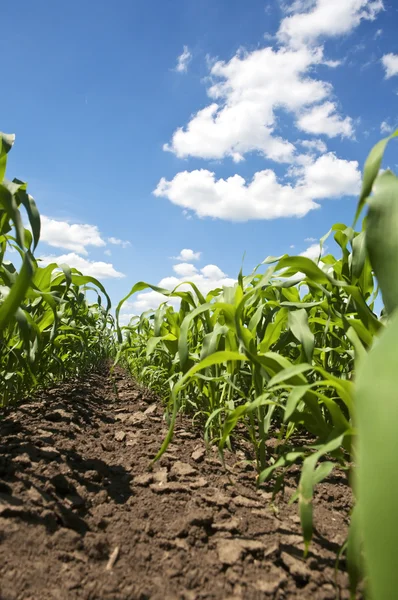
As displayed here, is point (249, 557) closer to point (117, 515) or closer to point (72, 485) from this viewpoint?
point (117, 515)

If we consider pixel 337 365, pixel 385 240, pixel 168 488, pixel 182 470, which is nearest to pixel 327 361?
pixel 337 365

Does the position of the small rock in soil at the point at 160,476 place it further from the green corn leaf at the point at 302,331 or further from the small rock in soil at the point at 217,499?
the green corn leaf at the point at 302,331

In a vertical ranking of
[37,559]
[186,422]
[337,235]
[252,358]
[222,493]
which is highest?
[337,235]

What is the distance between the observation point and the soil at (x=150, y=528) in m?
0.81

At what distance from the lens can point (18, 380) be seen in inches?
95.0

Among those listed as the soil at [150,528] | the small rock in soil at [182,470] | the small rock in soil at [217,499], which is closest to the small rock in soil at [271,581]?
the soil at [150,528]

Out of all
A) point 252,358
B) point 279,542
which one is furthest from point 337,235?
point 279,542

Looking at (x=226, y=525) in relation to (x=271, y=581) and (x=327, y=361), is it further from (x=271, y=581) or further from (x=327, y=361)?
(x=327, y=361)

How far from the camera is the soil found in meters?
0.81

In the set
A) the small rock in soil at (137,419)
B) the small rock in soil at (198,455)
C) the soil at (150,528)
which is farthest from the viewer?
the small rock in soil at (137,419)

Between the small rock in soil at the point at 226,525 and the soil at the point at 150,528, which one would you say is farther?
the small rock in soil at the point at 226,525

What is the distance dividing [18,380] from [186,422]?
917 mm

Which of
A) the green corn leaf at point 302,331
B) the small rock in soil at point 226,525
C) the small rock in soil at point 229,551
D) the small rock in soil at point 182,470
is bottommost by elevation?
the small rock in soil at point 229,551

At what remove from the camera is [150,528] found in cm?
104
